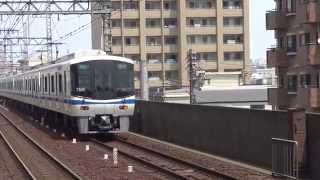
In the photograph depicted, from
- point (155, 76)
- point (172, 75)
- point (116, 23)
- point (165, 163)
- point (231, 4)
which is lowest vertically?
point (165, 163)

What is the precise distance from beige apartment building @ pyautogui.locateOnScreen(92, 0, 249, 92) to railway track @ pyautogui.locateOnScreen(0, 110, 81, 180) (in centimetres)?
6191

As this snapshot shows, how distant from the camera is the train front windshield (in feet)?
76.9

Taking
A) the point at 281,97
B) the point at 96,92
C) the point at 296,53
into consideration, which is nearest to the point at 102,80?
the point at 96,92

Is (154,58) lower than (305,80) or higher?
higher

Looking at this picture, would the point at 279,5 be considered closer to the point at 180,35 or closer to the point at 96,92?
the point at 96,92

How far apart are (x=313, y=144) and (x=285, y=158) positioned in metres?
0.64

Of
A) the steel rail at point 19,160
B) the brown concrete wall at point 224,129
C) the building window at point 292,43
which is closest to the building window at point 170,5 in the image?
the building window at point 292,43

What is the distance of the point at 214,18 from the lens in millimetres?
91438

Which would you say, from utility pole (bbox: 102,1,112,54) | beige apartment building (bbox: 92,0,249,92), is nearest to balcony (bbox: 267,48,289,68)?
utility pole (bbox: 102,1,112,54)

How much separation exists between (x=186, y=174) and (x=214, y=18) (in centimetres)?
7812

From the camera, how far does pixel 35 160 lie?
744 inches

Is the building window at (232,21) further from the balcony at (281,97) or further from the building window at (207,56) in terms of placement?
the balcony at (281,97)

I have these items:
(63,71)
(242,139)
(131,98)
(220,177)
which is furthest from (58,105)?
(220,177)

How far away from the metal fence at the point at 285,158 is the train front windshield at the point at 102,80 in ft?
35.6
